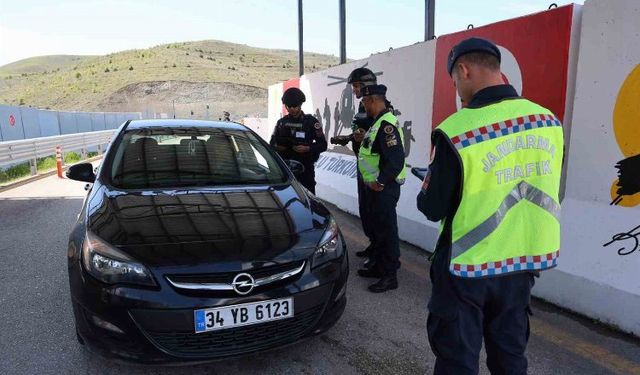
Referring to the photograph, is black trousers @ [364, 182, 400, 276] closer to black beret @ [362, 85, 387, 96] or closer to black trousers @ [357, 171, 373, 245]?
black trousers @ [357, 171, 373, 245]

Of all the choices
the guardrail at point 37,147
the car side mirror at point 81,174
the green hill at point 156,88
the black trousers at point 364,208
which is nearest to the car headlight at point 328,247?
the black trousers at point 364,208

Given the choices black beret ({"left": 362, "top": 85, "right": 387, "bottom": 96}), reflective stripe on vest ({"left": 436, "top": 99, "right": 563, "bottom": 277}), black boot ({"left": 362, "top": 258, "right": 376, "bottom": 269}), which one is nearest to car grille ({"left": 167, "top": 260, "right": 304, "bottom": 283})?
reflective stripe on vest ({"left": 436, "top": 99, "right": 563, "bottom": 277})

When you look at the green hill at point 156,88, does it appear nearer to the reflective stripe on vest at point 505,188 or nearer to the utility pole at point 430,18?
the utility pole at point 430,18

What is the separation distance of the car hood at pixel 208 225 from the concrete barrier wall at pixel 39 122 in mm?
15259

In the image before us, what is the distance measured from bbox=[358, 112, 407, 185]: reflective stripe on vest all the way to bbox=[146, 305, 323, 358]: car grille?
5.08 feet

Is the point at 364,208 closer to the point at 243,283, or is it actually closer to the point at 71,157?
the point at 243,283

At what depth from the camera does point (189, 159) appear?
3678mm

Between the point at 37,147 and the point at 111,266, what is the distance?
37.6 feet

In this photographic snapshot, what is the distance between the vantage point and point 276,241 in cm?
262

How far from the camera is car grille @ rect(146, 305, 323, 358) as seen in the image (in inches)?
92.1

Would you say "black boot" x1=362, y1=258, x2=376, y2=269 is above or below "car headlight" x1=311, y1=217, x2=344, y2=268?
below

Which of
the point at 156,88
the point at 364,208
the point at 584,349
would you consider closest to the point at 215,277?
the point at 364,208

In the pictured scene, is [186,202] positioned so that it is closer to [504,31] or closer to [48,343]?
[48,343]

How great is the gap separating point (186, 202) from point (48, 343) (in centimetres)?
128
